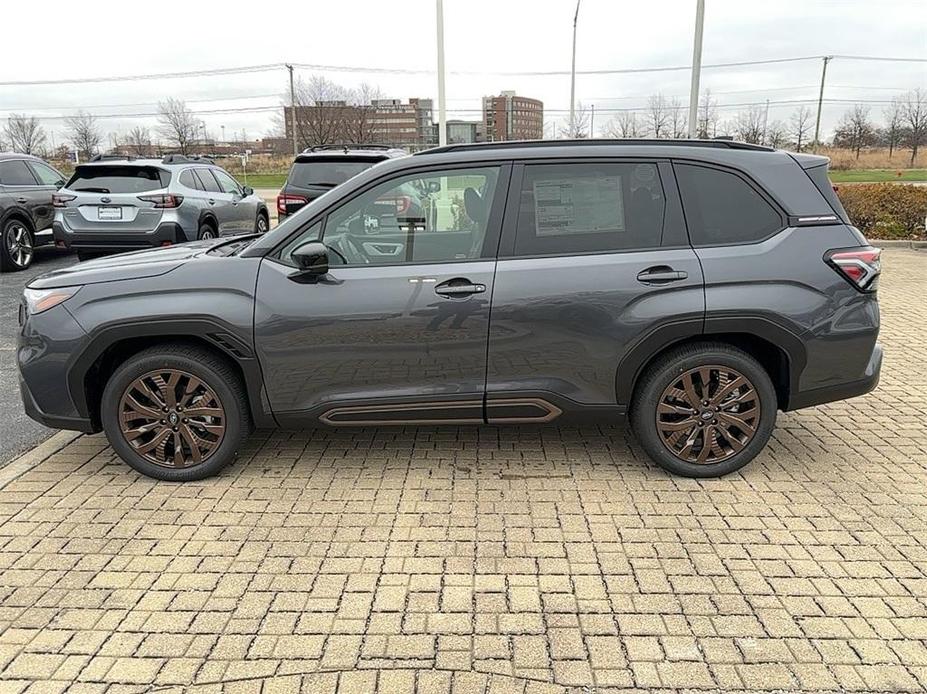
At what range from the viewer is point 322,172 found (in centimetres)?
990

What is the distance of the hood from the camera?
382 cm

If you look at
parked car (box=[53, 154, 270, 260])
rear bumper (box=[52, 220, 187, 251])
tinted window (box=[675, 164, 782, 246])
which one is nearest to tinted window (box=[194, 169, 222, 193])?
parked car (box=[53, 154, 270, 260])

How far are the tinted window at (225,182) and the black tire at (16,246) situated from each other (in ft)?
9.75

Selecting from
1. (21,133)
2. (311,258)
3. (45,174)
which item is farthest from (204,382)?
(21,133)

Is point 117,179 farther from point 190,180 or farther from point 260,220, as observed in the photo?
point 260,220

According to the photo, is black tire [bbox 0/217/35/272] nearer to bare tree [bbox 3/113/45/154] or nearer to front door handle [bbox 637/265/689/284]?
front door handle [bbox 637/265/689/284]

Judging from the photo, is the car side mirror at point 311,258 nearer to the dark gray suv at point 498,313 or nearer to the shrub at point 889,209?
the dark gray suv at point 498,313

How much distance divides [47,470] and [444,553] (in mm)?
2558

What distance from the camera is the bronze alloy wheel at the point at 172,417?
3.83 metres

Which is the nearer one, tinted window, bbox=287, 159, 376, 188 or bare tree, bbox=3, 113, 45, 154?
tinted window, bbox=287, 159, 376, 188

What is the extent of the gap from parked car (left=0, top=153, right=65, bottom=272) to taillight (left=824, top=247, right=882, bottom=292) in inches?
433

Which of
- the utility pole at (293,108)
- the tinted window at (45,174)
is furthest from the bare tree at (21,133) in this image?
the tinted window at (45,174)

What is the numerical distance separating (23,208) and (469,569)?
34.8 ft

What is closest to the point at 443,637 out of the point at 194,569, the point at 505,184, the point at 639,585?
the point at 639,585
